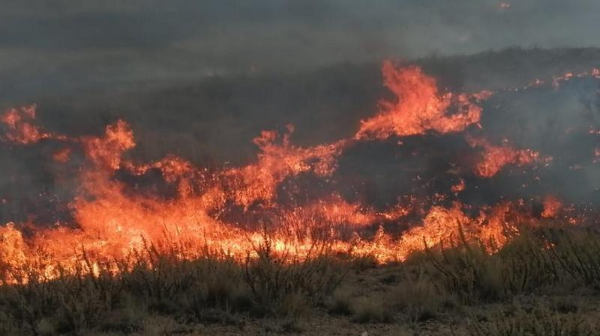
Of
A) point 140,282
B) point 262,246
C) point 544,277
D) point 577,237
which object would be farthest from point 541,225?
point 140,282

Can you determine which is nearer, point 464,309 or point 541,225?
point 464,309

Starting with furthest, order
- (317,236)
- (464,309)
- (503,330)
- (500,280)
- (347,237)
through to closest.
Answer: (347,237) → (317,236) → (500,280) → (464,309) → (503,330)

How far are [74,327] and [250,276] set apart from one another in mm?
3747

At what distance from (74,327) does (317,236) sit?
18.3 ft

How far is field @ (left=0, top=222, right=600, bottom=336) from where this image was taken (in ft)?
36.2

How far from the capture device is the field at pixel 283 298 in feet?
36.2

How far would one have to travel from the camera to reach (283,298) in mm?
12297

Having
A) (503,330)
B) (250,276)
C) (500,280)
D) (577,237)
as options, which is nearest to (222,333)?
(250,276)

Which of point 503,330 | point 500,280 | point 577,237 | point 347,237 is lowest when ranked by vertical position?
point 503,330

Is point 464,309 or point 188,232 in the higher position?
point 188,232

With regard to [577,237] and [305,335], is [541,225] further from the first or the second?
[305,335]

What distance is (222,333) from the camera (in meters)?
10.7

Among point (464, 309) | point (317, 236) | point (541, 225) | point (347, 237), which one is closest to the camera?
point (464, 309)

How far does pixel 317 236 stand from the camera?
556 inches
